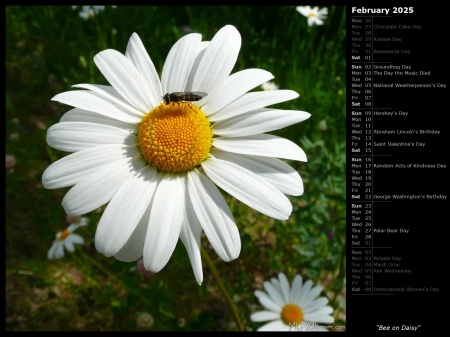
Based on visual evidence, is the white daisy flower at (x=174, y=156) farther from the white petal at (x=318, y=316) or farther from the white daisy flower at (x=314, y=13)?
the white daisy flower at (x=314, y=13)

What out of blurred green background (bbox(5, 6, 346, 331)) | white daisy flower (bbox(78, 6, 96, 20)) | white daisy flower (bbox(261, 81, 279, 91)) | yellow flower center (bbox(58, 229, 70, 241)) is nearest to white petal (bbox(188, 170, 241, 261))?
blurred green background (bbox(5, 6, 346, 331))

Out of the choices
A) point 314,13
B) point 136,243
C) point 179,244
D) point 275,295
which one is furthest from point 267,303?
point 314,13

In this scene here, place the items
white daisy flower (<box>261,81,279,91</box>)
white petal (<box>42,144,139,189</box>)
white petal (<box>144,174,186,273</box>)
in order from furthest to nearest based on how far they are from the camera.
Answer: white daisy flower (<box>261,81,279,91</box>) < white petal (<box>42,144,139,189</box>) < white petal (<box>144,174,186,273</box>)

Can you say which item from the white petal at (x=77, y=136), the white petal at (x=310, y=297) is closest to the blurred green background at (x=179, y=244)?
the white petal at (x=310, y=297)

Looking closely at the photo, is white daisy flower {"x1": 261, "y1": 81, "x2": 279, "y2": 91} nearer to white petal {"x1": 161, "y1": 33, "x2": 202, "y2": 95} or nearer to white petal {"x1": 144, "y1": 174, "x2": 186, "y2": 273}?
white petal {"x1": 161, "y1": 33, "x2": 202, "y2": 95}

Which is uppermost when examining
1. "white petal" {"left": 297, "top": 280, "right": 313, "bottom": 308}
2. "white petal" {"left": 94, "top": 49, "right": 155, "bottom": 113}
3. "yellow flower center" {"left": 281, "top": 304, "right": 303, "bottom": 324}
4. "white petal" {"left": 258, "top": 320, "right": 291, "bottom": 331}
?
"white petal" {"left": 94, "top": 49, "right": 155, "bottom": 113}
